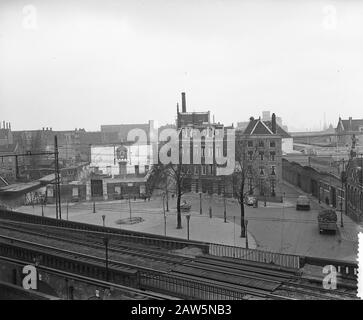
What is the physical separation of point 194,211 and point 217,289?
1317 cm

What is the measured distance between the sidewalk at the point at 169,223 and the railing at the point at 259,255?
122 inches

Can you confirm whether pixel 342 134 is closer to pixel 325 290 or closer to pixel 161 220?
pixel 161 220

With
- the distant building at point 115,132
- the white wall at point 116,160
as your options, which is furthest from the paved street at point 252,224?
the distant building at point 115,132

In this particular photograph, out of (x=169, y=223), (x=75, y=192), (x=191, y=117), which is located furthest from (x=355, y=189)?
(x=191, y=117)

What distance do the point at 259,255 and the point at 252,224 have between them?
290 inches

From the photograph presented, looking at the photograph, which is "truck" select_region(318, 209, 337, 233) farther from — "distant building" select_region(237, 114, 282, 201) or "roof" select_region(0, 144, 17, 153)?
"roof" select_region(0, 144, 17, 153)

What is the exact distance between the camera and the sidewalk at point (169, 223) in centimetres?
1392

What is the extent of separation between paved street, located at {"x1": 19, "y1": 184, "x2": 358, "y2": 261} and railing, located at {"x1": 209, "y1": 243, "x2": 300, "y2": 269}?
9.93 ft

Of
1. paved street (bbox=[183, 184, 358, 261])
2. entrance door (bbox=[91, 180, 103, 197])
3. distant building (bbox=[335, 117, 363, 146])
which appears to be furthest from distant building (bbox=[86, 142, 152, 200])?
distant building (bbox=[335, 117, 363, 146])

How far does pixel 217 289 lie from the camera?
250 inches

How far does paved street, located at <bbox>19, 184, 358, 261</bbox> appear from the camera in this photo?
1276 centimetres

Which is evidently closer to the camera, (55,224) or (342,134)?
(55,224)

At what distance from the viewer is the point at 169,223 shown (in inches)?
653
